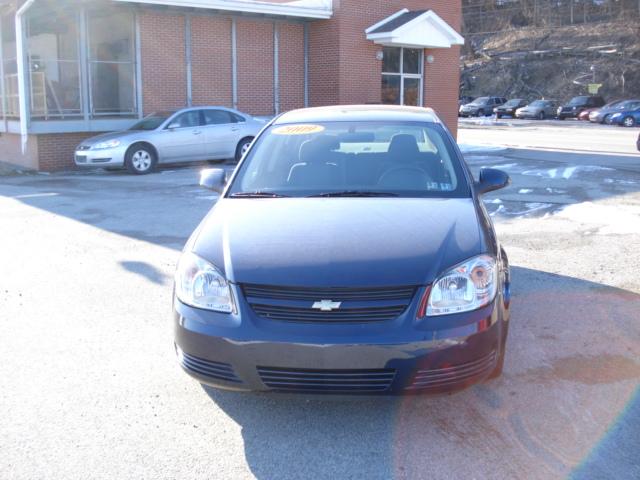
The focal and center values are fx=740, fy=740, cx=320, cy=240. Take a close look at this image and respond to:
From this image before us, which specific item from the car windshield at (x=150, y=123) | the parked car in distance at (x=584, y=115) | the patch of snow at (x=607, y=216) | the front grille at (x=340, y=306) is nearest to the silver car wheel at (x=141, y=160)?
the car windshield at (x=150, y=123)

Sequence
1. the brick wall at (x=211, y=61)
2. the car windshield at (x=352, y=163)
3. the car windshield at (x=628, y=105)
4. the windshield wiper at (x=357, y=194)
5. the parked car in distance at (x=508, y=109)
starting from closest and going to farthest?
1. the windshield wiper at (x=357, y=194)
2. the car windshield at (x=352, y=163)
3. the brick wall at (x=211, y=61)
4. the car windshield at (x=628, y=105)
5. the parked car in distance at (x=508, y=109)

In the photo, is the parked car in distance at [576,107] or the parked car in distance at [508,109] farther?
the parked car in distance at [508,109]

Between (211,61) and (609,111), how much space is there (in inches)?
1138

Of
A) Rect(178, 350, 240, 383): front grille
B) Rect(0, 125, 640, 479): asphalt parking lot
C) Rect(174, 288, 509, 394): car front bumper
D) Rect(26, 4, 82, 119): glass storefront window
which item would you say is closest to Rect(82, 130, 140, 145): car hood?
Rect(26, 4, 82, 119): glass storefront window

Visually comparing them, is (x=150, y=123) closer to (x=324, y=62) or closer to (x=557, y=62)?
(x=324, y=62)

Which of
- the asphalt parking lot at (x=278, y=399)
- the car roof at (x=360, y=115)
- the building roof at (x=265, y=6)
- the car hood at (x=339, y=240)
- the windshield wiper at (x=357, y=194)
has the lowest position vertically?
the asphalt parking lot at (x=278, y=399)

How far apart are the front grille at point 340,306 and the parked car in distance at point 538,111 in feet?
150

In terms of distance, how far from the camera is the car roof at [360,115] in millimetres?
5656

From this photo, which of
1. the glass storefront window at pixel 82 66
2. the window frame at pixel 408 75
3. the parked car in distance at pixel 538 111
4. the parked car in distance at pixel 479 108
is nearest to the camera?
the glass storefront window at pixel 82 66

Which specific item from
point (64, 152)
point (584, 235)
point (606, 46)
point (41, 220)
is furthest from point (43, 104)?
point (606, 46)

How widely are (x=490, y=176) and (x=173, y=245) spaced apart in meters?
4.22

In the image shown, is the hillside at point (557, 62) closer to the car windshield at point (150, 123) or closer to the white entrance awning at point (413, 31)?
the white entrance awning at point (413, 31)

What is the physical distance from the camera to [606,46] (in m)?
55.2

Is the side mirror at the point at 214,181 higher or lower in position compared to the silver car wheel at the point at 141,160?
higher
